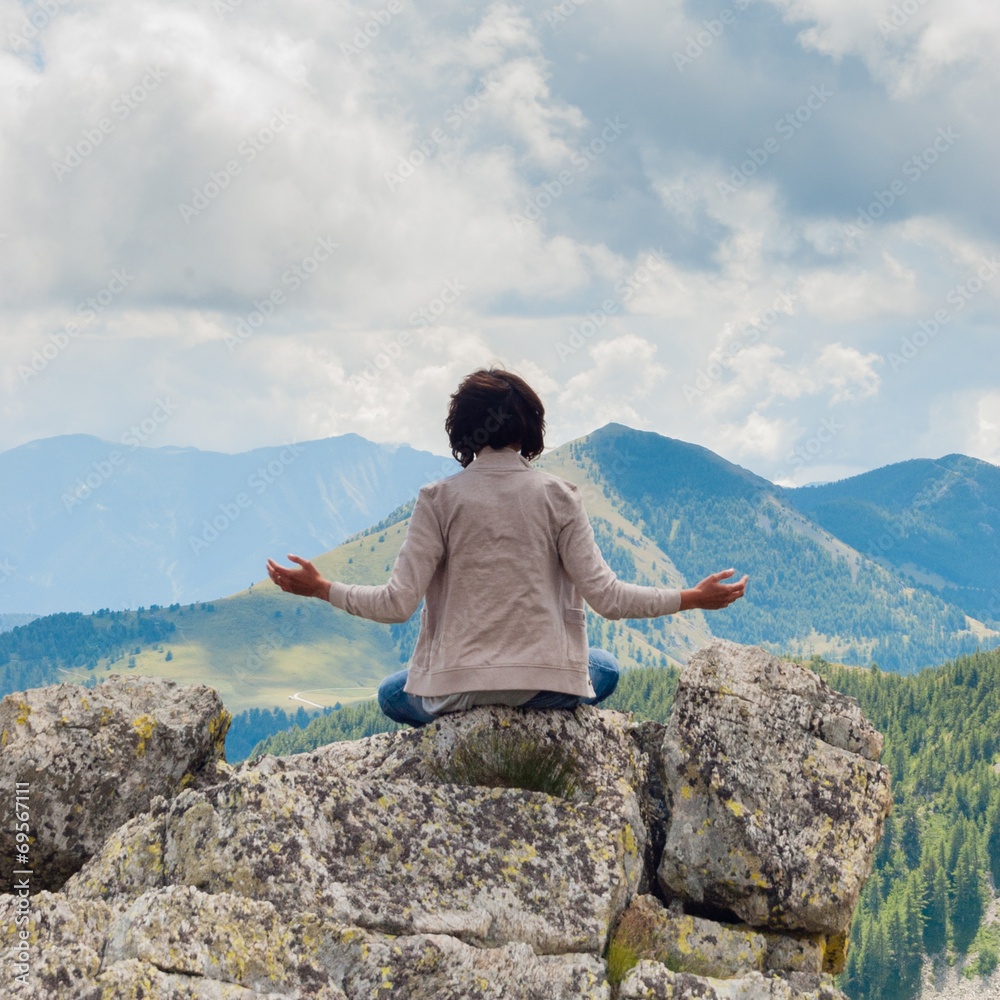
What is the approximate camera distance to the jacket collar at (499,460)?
888 cm

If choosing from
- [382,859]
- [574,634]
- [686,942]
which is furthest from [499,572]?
[686,942]

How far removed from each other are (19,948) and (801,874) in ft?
22.2

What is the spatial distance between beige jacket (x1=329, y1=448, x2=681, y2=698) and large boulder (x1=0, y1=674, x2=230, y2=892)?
2.54 m

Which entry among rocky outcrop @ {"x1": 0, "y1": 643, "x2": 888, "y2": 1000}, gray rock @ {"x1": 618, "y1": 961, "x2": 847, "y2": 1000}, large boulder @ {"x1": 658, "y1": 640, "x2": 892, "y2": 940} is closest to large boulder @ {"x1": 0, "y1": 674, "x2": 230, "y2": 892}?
rocky outcrop @ {"x1": 0, "y1": 643, "x2": 888, "y2": 1000}

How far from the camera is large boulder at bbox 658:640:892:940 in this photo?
855 cm

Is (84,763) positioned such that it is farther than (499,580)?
Yes

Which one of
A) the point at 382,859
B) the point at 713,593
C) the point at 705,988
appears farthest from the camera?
the point at 713,593

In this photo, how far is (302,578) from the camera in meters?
8.82

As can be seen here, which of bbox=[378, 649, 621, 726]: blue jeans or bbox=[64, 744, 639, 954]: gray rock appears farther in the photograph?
bbox=[378, 649, 621, 726]: blue jeans

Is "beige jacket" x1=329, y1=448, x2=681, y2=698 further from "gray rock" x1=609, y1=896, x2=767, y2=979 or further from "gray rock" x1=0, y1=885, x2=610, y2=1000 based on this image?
"gray rock" x1=0, y1=885, x2=610, y2=1000

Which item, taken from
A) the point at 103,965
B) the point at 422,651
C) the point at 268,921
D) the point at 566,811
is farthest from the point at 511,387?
the point at 103,965

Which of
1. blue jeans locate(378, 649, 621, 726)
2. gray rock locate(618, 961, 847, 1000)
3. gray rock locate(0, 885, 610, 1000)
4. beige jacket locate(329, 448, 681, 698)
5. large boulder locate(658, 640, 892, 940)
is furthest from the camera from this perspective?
blue jeans locate(378, 649, 621, 726)

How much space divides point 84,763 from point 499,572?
466 centimetres

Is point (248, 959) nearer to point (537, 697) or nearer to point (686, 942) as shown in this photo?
point (537, 697)
